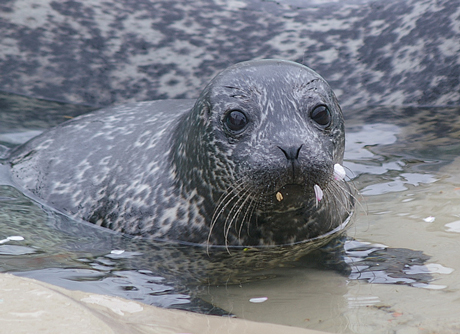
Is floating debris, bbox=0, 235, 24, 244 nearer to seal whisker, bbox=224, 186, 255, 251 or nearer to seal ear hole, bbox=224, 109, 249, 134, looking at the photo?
Answer: seal whisker, bbox=224, 186, 255, 251

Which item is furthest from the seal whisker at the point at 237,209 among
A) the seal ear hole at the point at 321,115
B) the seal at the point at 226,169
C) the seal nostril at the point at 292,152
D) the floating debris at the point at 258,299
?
the floating debris at the point at 258,299

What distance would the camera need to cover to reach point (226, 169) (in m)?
3.49

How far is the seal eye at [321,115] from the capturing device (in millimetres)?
3469

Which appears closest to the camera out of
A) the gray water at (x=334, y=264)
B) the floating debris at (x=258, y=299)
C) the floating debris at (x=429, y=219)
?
the gray water at (x=334, y=264)

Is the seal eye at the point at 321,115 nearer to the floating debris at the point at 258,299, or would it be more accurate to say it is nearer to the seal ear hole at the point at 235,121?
the seal ear hole at the point at 235,121

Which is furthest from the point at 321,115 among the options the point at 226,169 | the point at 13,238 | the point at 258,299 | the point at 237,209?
the point at 13,238

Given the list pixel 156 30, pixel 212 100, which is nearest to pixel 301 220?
pixel 212 100

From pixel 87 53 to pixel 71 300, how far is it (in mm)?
4343

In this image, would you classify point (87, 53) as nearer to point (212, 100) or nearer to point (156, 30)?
point (156, 30)

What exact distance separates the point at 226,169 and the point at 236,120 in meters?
0.24

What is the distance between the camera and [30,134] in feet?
17.9

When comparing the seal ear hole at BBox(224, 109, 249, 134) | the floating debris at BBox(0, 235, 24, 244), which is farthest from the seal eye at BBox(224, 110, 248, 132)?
the floating debris at BBox(0, 235, 24, 244)

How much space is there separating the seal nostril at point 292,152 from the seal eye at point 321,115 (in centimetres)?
35

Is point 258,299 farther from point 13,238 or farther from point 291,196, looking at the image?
point 13,238
